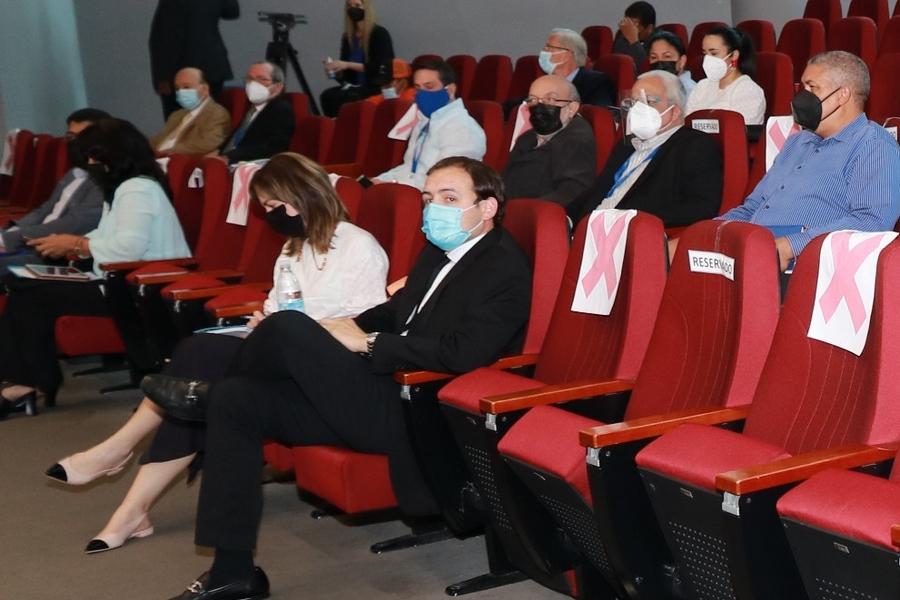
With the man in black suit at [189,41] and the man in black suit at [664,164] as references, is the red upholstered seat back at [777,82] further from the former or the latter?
the man in black suit at [189,41]

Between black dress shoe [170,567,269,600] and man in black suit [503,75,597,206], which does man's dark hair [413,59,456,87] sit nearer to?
man in black suit [503,75,597,206]

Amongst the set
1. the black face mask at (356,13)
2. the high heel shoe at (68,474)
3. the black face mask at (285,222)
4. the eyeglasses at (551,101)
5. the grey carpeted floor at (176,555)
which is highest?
the black face mask at (356,13)

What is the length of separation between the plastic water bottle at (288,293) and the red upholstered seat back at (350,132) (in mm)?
2500

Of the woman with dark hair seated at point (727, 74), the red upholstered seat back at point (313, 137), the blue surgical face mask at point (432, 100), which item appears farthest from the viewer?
the red upholstered seat back at point (313, 137)

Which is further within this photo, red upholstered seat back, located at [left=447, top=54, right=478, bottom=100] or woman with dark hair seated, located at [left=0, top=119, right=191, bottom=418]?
red upholstered seat back, located at [left=447, top=54, right=478, bottom=100]

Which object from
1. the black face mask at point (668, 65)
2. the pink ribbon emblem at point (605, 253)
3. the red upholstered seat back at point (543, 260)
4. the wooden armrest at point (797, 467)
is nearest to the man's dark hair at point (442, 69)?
the black face mask at point (668, 65)

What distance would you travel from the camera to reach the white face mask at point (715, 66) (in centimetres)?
457

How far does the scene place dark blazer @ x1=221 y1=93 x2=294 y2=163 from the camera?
5969 millimetres

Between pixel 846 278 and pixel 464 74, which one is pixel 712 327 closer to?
pixel 846 278

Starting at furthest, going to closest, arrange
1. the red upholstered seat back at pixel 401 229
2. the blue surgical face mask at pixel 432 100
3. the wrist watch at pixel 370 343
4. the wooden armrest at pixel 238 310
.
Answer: the blue surgical face mask at pixel 432 100
the wooden armrest at pixel 238 310
the red upholstered seat back at pixel 401 229
the wrist watch at pixel 370 343

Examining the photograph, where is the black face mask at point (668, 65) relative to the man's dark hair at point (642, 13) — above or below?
below

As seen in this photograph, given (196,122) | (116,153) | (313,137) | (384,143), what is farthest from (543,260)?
(196,122)

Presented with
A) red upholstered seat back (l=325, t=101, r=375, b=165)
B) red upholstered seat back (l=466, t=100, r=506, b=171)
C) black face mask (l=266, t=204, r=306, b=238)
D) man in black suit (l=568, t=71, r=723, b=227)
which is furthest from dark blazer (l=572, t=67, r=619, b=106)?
black face mask (l=266, t=204, r=306, b=238)

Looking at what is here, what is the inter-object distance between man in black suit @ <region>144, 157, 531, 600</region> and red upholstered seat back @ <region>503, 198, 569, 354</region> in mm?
32
